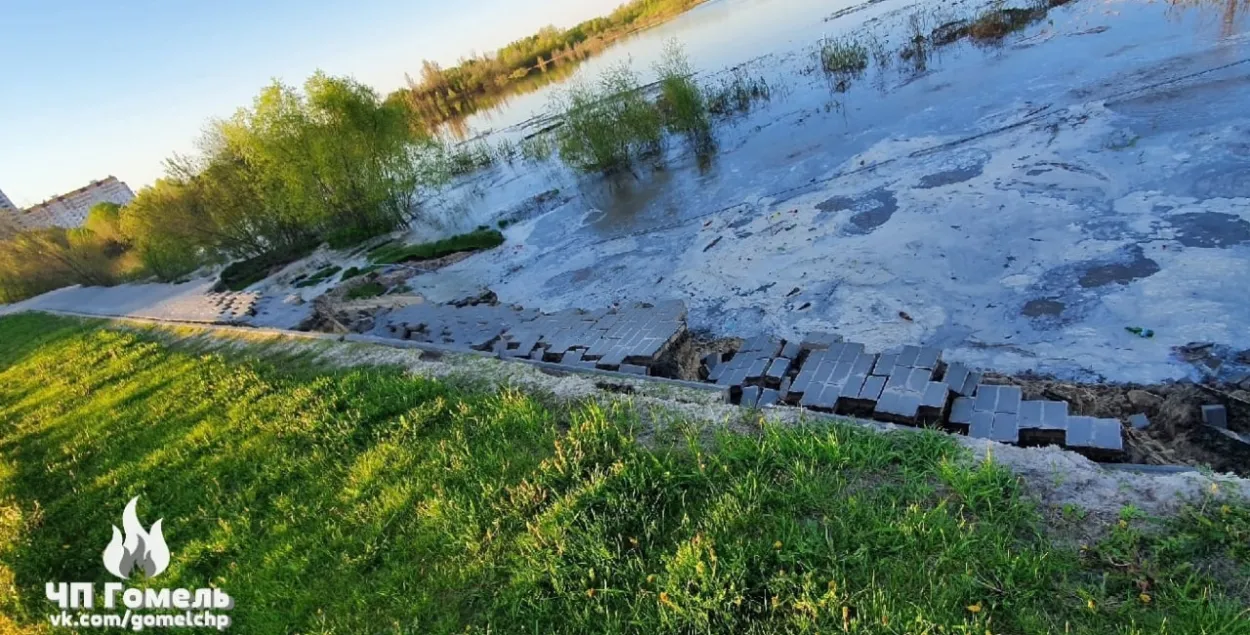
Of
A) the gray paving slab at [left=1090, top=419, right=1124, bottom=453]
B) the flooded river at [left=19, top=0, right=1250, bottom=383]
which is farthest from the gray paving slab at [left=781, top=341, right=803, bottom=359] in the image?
the gray paving slab at [left=1090, top=419, right=1124, bottom=453]

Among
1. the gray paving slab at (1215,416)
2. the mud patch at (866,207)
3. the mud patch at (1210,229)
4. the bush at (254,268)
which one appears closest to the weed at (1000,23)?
the mud patch at (866,207)

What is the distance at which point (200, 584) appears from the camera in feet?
12.5

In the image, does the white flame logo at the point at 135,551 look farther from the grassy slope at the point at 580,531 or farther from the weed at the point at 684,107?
the weed at the point at 684,107

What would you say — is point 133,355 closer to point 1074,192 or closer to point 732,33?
point 1074,192

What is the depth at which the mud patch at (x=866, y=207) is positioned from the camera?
960 cm

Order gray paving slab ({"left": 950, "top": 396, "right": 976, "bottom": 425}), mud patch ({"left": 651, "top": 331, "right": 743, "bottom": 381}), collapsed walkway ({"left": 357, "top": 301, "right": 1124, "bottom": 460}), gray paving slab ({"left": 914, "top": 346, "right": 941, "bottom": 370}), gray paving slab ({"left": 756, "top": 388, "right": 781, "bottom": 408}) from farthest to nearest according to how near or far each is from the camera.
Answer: mud patch ({"left": 651, "top": 331, "right": 743, "bottom": 381})
gray paving slab ({"left": 756, "top": 388, "right": 781, "bottom": 408})
gray paving slab ({"left": 914, "top": 346, "right": 941, "bottom": 370})
gray paving slab ({"left": 950, "top": 396, "right": 976, "bottom": 425})
collapsed walkway ({"left": 357, "top": 301, "right": 1124, "bottom": 460})

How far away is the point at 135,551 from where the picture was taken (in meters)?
4.30

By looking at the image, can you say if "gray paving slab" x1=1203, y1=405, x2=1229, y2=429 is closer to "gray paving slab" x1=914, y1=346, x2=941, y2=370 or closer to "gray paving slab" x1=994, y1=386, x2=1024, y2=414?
"gray paving slab" x1=994, y1=386, x2=1024, y2=414

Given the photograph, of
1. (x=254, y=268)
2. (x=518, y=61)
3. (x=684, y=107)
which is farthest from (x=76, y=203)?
(x=684, y=107)

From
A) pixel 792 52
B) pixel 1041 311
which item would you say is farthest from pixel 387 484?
pixel 792 52

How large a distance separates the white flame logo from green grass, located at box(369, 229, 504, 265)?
37.7ft

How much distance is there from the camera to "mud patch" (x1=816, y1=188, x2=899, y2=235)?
9602mm

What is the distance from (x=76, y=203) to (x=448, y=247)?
54836mm

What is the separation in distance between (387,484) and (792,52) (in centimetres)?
2654
